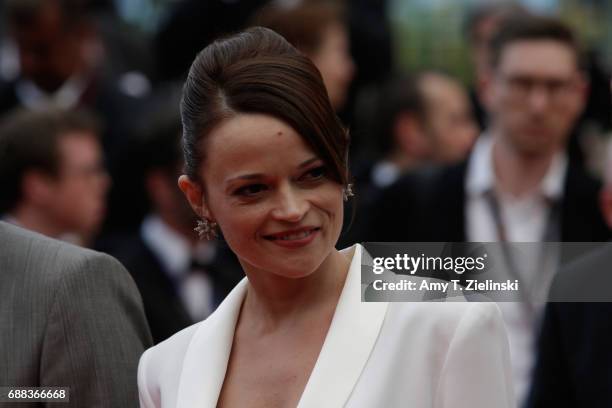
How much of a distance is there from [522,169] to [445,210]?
430 millimetres

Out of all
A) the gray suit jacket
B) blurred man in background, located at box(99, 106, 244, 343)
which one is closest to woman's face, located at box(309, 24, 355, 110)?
blurred man in background, located at box(99, 106, 244, 343)

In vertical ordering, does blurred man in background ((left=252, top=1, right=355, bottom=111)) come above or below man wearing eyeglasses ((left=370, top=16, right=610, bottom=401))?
above

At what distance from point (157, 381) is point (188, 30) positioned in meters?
4.54

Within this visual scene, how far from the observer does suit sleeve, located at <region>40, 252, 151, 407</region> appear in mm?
2811

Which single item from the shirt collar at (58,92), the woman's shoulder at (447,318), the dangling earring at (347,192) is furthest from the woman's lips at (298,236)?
the shirt collar at (58,92)

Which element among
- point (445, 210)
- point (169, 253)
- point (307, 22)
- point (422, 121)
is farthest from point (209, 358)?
point (422, 121)

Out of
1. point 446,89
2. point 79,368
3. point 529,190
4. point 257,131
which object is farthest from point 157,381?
point 446,89

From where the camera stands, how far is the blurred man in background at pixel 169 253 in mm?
5004

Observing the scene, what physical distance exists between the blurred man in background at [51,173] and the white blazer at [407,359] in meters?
2.80

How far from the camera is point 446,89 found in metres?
6.88

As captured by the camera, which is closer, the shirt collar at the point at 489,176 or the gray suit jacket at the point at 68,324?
the gray suit jacket at the point at 68,324

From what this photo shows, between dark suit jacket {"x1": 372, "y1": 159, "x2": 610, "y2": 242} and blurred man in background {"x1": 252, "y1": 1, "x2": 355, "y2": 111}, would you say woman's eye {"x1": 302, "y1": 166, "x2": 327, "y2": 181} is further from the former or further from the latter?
blurred man in background {"x1": 252, "y1": 1, "x2": 355, "y2": 111}

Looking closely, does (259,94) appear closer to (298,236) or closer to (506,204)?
(298,236)

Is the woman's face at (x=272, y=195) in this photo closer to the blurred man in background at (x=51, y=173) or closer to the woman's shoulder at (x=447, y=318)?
the woman's shoulder at (x=447, y=318)
